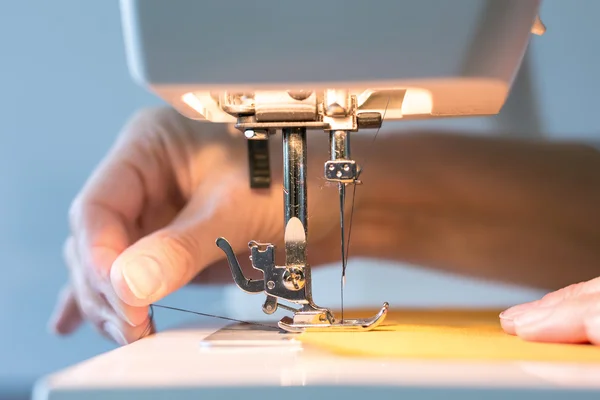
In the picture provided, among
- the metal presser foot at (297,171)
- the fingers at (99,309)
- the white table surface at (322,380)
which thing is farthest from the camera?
the fingers at (99,309)

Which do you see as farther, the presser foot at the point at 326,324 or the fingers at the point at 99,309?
the fingers at the point at 99,309

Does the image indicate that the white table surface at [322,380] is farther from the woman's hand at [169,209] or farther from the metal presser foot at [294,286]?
the woman's hand at [169,209]

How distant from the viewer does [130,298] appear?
681mm

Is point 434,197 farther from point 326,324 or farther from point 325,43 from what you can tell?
point 325,43

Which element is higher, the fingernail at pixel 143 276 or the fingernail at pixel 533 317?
the fingernail at pixel 143 276

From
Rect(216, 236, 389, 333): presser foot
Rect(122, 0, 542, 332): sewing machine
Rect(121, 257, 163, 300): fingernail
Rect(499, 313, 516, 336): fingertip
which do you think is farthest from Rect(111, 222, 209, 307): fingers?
Rect(499, 313, 516, 336): fingertip

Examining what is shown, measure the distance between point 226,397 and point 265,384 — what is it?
23mm

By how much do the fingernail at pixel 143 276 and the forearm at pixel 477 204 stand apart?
1.40ft

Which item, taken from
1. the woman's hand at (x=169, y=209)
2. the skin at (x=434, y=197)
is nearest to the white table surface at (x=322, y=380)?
the woman's hand at (x=169, y=209)

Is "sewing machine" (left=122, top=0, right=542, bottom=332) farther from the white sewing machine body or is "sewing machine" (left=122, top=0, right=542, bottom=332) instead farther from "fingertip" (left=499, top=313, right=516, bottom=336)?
"fingertip" (left=499, top=313, right=516, bottom=336)

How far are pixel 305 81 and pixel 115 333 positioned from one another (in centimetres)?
50

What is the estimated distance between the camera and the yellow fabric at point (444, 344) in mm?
469

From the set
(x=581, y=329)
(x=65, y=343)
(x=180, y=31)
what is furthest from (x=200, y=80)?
(x=65, y=343)

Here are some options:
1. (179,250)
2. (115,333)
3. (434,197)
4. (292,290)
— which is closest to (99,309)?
(115,333)
